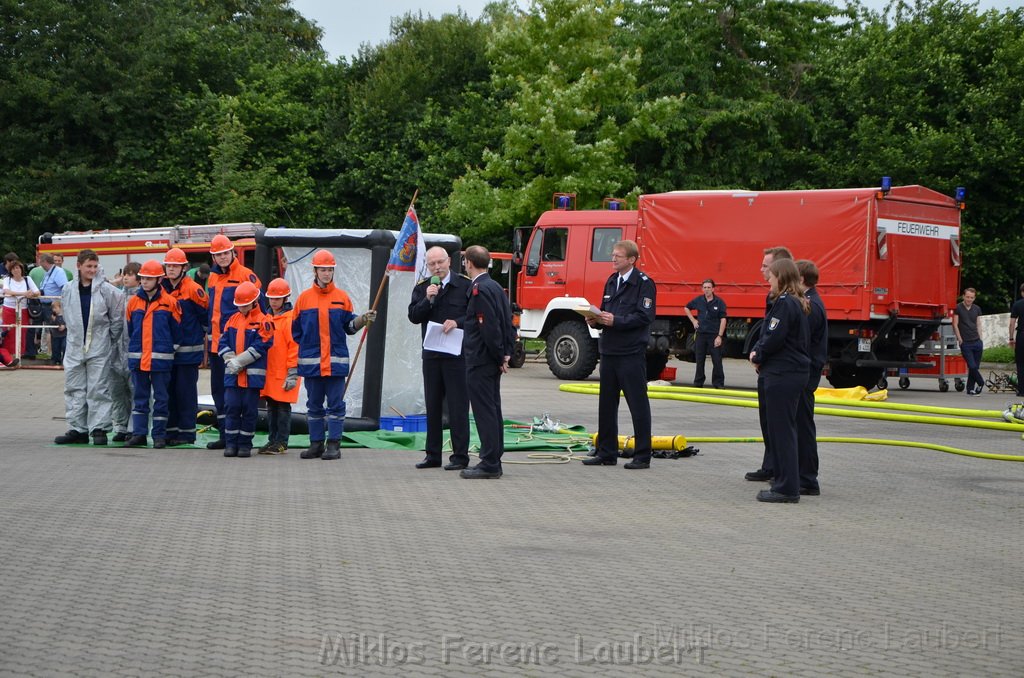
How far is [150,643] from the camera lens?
523 cm

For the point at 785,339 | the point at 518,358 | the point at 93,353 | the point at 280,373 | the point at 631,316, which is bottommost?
the point at 518,358

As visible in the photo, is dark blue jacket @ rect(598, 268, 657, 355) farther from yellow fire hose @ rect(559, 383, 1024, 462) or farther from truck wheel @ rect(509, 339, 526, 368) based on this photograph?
truck wheel @ rect(509, 339, 526, 368)

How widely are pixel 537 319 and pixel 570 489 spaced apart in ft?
48.3

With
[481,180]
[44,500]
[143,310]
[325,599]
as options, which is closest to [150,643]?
[325,599]

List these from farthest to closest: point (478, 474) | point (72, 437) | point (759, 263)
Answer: point (759, 263) < point (72, 437) < point (478, 474)

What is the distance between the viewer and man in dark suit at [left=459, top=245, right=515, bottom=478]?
10703mm

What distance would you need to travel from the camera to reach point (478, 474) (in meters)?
10.7

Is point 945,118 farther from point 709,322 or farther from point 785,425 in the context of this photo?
point 785,425

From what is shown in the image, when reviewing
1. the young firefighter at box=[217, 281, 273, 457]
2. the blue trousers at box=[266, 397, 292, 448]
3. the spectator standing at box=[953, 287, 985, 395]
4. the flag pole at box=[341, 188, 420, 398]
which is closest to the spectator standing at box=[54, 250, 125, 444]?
the young firefighter at box=[217, 281, 273, 457]

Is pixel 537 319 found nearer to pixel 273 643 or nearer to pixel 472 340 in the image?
pixel 472 340

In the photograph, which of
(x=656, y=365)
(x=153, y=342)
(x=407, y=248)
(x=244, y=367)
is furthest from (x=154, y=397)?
(x=656, y=365)

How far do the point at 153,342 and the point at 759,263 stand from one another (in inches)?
499

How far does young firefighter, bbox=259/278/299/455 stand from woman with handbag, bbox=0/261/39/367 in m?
13.7

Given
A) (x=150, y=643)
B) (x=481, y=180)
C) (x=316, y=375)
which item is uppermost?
(x=481, y=180)
